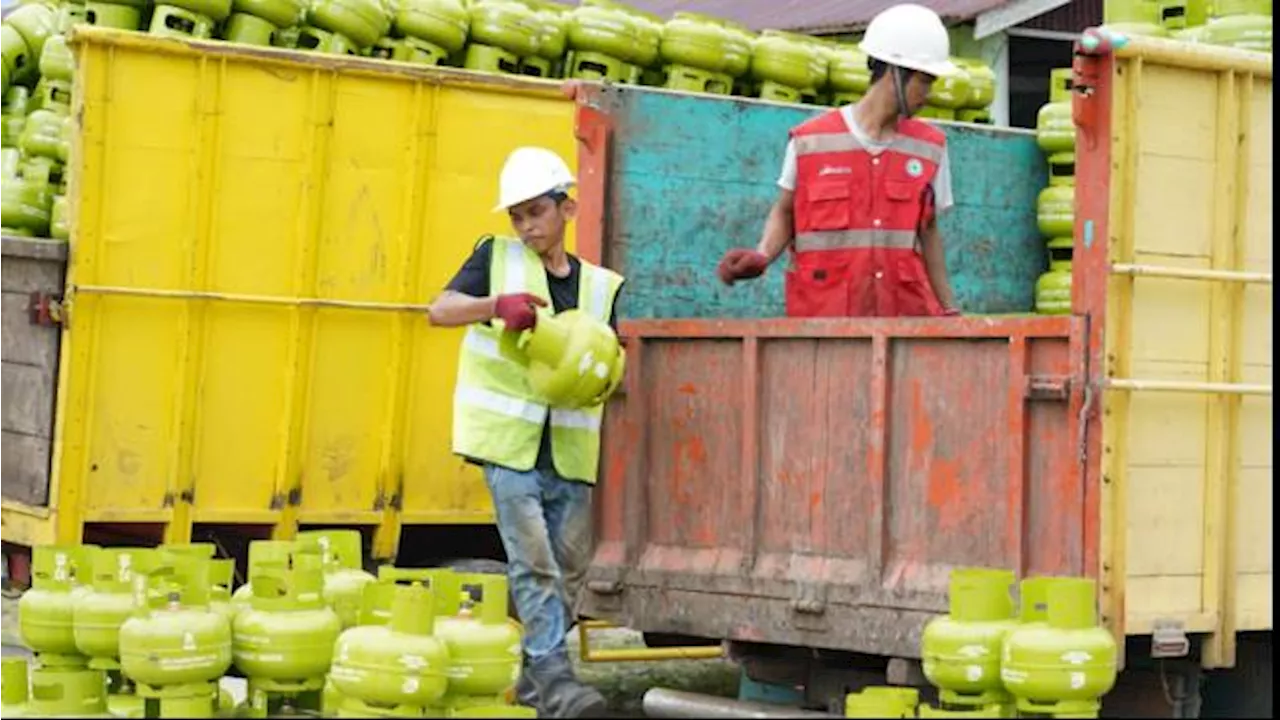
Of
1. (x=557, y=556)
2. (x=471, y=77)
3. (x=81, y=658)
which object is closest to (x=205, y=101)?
(x=471, y=77)

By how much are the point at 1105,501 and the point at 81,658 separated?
2999 millimetres

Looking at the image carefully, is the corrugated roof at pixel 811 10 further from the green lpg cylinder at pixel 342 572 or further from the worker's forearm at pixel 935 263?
the green lpg cylinder at pixel 342 572

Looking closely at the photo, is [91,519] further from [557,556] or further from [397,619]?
[397,619]

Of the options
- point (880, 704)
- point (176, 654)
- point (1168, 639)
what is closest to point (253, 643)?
point (176, 654)

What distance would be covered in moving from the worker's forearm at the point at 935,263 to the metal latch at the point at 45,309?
12.0ft

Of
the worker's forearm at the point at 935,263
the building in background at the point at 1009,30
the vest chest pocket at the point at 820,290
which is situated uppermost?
the building in background at the point at 1009,30

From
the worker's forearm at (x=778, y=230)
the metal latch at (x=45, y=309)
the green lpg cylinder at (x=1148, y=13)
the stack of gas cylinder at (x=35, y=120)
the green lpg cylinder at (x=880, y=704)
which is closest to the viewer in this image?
the green lpg cylinder at (x=880, y=704)

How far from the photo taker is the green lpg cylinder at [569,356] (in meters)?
8.18

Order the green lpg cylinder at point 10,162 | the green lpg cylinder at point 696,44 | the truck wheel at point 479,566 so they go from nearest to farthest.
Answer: the truck wheel at point 479,566 < the green lpg cylinder at point 10,162 < the green lpg cylinder at point 696,44

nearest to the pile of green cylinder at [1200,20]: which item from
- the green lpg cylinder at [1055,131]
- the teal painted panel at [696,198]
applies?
the green lpg cylinder at [1055,131]

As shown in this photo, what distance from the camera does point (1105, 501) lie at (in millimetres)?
7445

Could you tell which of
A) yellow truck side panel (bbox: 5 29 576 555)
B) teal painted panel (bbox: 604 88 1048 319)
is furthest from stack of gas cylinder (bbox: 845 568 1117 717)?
yellow truck side panel (bbox: 5 29 576 555)

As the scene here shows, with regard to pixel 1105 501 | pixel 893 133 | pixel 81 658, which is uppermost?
pixel 893 133

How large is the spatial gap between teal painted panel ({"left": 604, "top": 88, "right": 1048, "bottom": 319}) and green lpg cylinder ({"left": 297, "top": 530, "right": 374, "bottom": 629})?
1431mm
